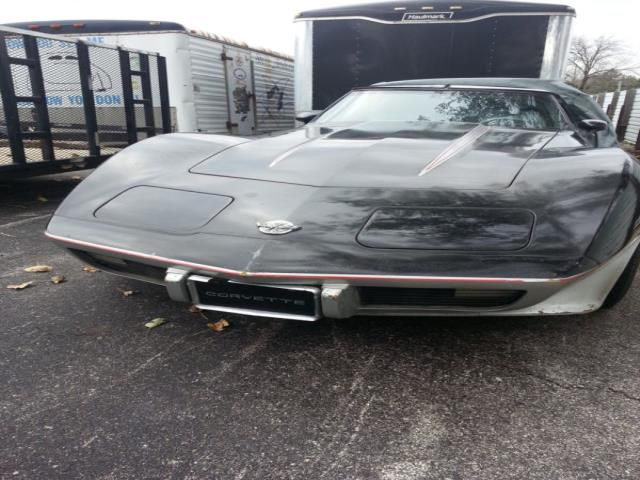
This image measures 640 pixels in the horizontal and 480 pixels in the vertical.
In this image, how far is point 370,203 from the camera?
1.86 metres

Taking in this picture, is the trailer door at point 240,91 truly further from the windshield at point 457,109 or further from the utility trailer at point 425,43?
the windshield at point 457,109

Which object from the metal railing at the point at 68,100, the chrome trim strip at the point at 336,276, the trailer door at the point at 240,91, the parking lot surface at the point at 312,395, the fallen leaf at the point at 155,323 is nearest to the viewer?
the parking lot surface at the point at 312,395

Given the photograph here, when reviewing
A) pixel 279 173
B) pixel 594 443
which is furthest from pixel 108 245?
pixel 594 443

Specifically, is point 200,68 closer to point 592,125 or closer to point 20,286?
point 20,286

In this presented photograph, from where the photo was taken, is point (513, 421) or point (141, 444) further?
point (513, 421)

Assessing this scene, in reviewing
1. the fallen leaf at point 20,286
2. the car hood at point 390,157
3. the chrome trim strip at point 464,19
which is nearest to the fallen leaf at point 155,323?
the car hood at point 390,157

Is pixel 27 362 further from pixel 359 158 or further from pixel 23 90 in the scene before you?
pixel 23 90

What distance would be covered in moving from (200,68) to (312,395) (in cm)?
660

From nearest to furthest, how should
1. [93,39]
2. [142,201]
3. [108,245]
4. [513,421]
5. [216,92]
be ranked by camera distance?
[513,421]
[108,245]
[142,201]
[93,39]
[216,92]

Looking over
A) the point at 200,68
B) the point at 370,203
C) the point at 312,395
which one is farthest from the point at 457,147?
the point at 200,68

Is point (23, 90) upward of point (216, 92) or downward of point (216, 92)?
upward

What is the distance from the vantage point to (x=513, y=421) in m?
1.65

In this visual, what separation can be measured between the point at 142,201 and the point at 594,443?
76.1 inches

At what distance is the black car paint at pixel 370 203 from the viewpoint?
Result: 1.65m
